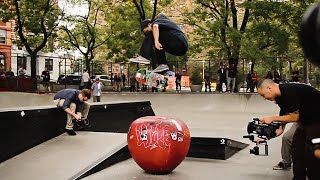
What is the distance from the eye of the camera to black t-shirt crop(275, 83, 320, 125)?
4898 mm

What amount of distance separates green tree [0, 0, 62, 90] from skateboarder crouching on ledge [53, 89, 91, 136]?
1946 centimetres

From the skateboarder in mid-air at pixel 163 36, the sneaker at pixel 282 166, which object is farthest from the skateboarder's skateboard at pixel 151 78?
the sneaker at pixel 282 166

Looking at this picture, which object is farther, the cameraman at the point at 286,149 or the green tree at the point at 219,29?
the green tree at the point at 219,29

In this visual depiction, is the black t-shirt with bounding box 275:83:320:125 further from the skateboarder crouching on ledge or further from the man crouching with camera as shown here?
the skateboarder crouching on ledge

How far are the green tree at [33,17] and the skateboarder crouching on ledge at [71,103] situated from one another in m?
19.5

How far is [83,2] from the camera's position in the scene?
34875 millimetres

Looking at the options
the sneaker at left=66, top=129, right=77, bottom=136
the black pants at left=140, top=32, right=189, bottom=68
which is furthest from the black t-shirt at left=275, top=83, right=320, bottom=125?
the sneaker at left=66, top=129, right=77, bottom=136

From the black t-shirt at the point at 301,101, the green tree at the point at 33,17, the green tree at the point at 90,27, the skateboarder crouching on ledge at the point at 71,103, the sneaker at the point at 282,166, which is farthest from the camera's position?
the green tree at the point at 90,27

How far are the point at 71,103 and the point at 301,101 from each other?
5.98 m

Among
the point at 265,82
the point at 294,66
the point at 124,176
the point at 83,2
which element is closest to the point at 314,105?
the point at 265,82

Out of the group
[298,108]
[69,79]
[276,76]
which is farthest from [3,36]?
[298,108]

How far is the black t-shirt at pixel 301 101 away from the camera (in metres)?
4.90

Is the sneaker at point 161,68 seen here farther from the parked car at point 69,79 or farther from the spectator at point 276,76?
the parked car at point 69,79

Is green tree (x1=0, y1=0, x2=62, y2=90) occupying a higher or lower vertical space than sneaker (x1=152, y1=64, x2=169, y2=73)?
higher
